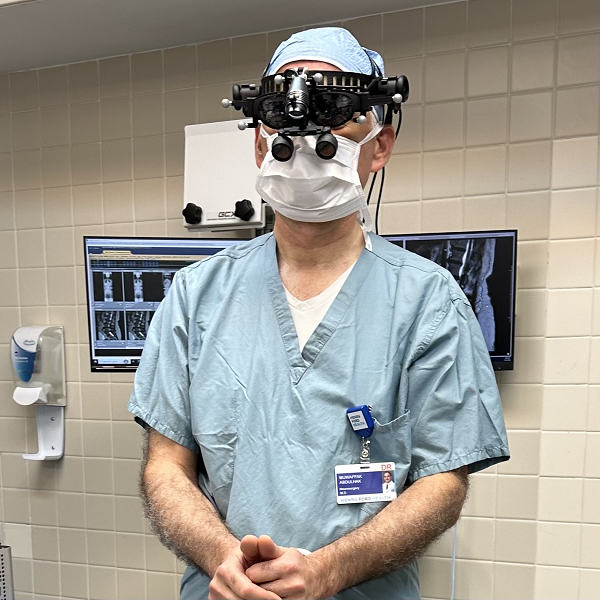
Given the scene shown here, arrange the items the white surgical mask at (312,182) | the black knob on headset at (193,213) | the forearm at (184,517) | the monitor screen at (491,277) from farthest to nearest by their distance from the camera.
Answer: the black knob on headset at (193,213) < the monitor screen at (491,277) < the white surgical mask at (312,182) < the forearm at (184,517)

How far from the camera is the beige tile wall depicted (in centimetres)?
160

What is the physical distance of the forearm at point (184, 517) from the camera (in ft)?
2.77

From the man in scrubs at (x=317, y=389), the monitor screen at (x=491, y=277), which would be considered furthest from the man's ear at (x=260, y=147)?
the monitor screen at (x=491, y=277)

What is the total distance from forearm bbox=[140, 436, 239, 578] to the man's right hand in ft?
0.15

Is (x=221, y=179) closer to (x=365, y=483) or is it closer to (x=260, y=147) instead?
(x=260, y=147)

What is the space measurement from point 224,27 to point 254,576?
1.64 metres

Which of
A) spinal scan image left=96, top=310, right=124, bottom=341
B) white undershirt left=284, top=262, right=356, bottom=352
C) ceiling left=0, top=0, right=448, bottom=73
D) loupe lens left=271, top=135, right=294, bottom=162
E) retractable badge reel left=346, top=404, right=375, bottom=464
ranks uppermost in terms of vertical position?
ceiling left=0, top=0, right=448, bottom=73

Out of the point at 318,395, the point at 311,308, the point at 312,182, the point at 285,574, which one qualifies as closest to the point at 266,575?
the point at 285,574

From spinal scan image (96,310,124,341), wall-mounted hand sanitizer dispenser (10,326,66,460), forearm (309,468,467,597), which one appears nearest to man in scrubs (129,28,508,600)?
forearm (309,468,467,597)

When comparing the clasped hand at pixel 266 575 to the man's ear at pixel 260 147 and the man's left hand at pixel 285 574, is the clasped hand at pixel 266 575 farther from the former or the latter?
the man's ear at pixel 260 147

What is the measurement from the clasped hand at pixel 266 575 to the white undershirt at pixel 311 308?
0.36 m

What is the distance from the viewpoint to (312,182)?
0.96 m

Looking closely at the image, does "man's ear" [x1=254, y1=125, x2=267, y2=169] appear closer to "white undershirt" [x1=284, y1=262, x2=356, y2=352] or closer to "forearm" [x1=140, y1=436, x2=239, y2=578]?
"white undershirt" [x1=284, y1=262, x2=356, y2=352]

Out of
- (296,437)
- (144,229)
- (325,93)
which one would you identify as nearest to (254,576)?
(296,437)
